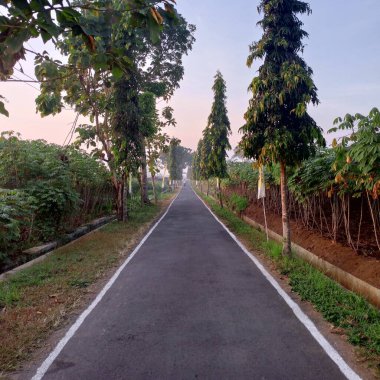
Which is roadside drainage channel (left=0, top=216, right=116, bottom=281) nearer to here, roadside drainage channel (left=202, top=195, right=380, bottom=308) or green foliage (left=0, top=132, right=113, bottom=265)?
green foliage (left=0, top=132, right=113, bottom=265)

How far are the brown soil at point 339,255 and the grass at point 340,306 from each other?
681mm

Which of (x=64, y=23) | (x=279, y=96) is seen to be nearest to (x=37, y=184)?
(x=279, y=96)

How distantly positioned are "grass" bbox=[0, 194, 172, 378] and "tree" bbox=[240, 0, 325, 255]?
521 cm

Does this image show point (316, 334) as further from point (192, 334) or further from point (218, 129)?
point (218, 129)

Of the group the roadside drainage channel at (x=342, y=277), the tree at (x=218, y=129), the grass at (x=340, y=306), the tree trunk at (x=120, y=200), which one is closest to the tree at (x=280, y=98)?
the roadside drainage channel at (x=342, y=277)

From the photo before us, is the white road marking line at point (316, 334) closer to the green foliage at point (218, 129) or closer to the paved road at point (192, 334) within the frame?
the paved road at point (192, 334)

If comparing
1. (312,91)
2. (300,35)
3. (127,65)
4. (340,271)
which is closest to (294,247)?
(340,271)

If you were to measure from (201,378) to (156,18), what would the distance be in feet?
11.4

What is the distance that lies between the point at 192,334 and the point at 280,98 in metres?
6.40

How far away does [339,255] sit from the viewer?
8594 millimetres

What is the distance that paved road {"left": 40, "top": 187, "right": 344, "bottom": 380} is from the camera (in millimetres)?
3832

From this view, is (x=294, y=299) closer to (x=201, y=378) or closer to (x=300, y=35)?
(x=201, y=378)

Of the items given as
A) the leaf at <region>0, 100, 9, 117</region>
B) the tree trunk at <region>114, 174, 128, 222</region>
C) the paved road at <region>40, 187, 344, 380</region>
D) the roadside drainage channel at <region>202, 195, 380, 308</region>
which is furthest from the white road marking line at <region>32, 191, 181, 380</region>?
the tree trunk at <region>114, 174, 128, 222</region>

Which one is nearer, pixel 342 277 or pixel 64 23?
pixel 64 23
